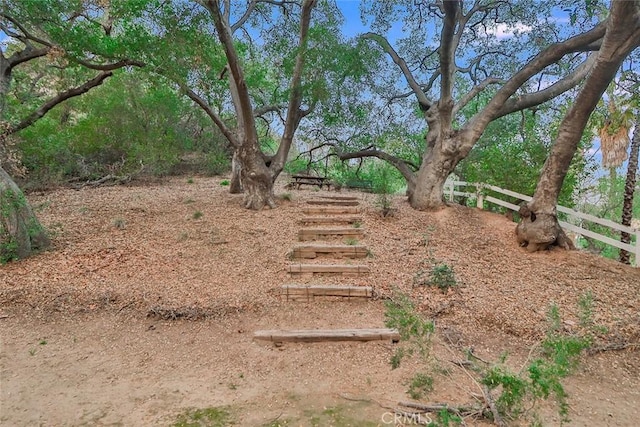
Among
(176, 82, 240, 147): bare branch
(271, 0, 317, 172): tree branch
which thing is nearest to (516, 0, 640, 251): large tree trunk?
(271, 0, 317, 172): tree branch

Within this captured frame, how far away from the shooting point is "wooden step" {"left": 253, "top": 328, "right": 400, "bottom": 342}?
147 inches

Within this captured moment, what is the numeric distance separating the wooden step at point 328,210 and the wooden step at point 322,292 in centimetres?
329

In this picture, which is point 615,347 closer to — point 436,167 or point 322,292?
point 322,292

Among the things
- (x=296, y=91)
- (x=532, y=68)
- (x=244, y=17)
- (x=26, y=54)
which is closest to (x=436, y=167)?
(x=532, y=68)

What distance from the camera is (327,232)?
21.8 ft

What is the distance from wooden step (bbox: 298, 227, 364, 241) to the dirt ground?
28cm

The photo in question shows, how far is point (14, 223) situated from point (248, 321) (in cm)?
385

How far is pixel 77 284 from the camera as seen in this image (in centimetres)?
471

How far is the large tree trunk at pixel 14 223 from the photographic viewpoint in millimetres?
4984

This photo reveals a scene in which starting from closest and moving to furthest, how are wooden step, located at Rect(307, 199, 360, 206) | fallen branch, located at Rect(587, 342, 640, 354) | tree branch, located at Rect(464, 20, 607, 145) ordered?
fallen branch, located at Rect(587, 342, 640, 354) < tree branch, located at Rect(464, 20, 607, 145) < wooden step, located at Rect(307, 199, 360, 206)

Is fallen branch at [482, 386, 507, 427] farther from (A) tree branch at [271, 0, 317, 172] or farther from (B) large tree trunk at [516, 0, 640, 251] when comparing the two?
(A) tree branch at [271, 0, 317, 172]

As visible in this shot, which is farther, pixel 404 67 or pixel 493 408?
pixel 404 67

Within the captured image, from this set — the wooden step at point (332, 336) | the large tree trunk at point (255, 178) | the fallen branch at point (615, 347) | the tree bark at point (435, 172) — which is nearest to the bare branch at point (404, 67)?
the tree bark at point (435, 172)

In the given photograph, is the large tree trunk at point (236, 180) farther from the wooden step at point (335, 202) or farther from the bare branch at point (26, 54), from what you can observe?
the bare branch at point (26, 54)
